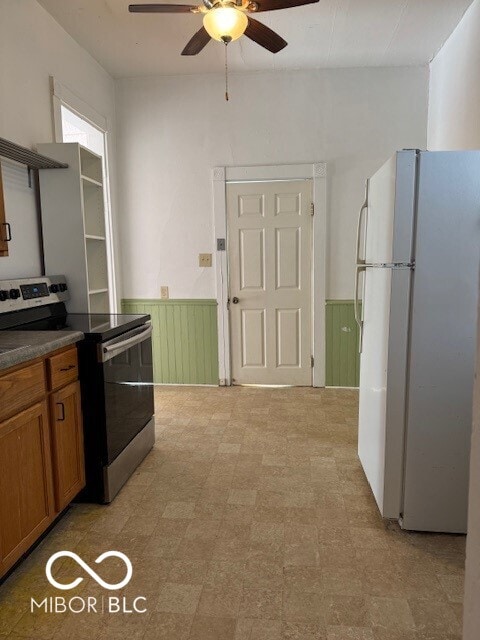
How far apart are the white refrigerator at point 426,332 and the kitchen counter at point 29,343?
1.45 metres

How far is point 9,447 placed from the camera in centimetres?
166

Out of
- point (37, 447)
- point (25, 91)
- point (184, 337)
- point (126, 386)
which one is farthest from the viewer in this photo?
point (184, 337)

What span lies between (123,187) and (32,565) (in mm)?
3295

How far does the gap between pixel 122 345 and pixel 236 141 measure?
2498 millimetres

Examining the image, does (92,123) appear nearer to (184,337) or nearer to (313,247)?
(184,337)

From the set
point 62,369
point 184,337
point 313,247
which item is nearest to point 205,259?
point 184,337

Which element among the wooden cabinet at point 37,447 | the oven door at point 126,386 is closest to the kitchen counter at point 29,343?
the wooden cabinet at point 37,447

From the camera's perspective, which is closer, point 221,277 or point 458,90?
point 458,90

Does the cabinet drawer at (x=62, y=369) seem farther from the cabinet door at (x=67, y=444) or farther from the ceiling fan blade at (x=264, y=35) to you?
the ceiling fan blade at (x=264, y=35)

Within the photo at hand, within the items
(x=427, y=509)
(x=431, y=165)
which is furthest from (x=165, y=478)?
(x=431, y=165)

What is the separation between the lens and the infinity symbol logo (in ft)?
5.71

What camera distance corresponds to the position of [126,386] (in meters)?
2.51

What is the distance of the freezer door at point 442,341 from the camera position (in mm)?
1836

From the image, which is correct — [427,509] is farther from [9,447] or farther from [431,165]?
[9,447]
